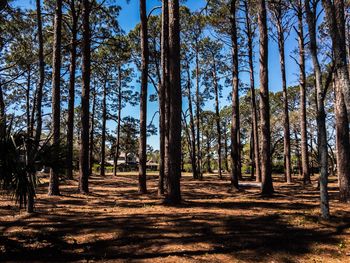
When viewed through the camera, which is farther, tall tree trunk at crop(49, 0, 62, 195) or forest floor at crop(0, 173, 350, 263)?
tall tree trunk at crop(49, 0, 62, 195)

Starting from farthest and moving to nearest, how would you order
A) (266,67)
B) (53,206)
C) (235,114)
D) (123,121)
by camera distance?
(123,121) < (235,114) < (266,67) < (53,206)

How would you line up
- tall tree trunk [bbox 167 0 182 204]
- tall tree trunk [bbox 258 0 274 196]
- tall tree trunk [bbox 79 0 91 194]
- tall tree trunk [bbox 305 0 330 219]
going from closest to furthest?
1. tall tree trunk [bbox 305 0 330 219]
2. tall tree trunk [bbox 167 0 182 204]
3. tall tree trunk [bbox 258 0 274 196]
4. tall tree trunk [bbox 79 0 91 194]

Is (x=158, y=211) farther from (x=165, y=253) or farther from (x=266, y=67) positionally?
(x=266, y=67)

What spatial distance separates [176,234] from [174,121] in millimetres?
4183

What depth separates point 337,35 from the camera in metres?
7.31

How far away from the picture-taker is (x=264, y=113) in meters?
11.2

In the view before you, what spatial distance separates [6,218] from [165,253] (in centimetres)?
451

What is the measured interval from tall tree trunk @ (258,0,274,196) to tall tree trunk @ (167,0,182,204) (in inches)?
145

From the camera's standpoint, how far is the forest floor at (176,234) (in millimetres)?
4531

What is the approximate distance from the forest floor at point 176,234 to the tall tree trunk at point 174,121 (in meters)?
0.76

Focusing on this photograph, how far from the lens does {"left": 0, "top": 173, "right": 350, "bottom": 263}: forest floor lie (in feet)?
14.9

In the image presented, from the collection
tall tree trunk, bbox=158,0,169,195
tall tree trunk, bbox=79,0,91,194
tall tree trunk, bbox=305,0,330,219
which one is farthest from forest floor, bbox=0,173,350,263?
tall tree trunk, bbox=79,0,91,194

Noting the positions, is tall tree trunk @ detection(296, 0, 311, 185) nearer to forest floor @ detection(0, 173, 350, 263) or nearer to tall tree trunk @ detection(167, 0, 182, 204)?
forest floor @ detection(0, 173, 350, 263)

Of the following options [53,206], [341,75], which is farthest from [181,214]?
[341,75]
